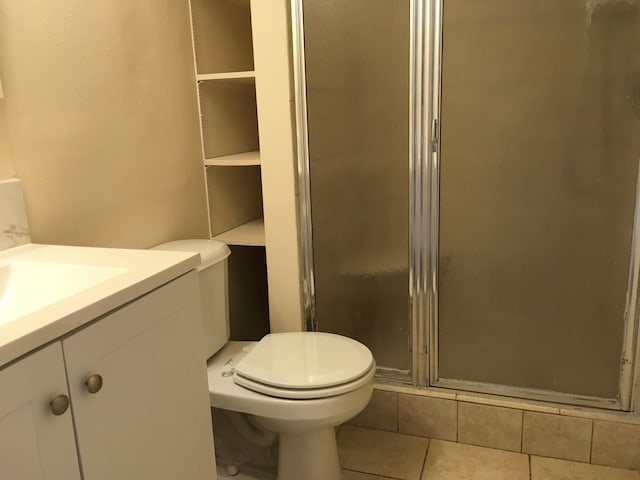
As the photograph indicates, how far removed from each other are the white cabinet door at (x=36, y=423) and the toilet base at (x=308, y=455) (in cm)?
92

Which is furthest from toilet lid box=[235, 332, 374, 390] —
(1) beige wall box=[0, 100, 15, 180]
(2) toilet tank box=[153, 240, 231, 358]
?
(1) beige wall box=[0, 100, 15, 180]

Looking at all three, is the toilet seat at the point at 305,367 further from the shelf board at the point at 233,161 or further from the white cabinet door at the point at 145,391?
the shelf board at the point at 233,161

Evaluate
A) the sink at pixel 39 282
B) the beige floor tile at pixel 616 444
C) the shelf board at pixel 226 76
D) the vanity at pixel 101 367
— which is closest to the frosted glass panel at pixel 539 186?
the beige floor tile at pixel 616 444

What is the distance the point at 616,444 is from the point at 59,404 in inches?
69.7

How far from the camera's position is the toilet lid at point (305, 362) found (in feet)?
5.12

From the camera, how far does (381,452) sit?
6.55ft

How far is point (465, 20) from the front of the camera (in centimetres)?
171

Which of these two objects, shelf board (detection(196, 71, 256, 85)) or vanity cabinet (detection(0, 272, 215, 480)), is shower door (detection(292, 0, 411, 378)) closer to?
shelf board (detection(196, 71, 256, 85))

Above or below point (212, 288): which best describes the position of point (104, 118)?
above

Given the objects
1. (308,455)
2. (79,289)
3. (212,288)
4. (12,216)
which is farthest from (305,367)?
(12,216)

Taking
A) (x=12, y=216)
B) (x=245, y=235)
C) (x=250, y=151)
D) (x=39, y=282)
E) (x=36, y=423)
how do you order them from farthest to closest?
(x=250, y=151) → (x=245, y=235) → (x=12, y=216) → (x=39, y=282) → (x=36, y=423)

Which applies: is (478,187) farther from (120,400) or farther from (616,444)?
(120,400)

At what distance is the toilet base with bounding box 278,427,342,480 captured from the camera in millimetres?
1679

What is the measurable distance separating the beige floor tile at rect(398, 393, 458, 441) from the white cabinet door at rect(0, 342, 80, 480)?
4.62 ft
